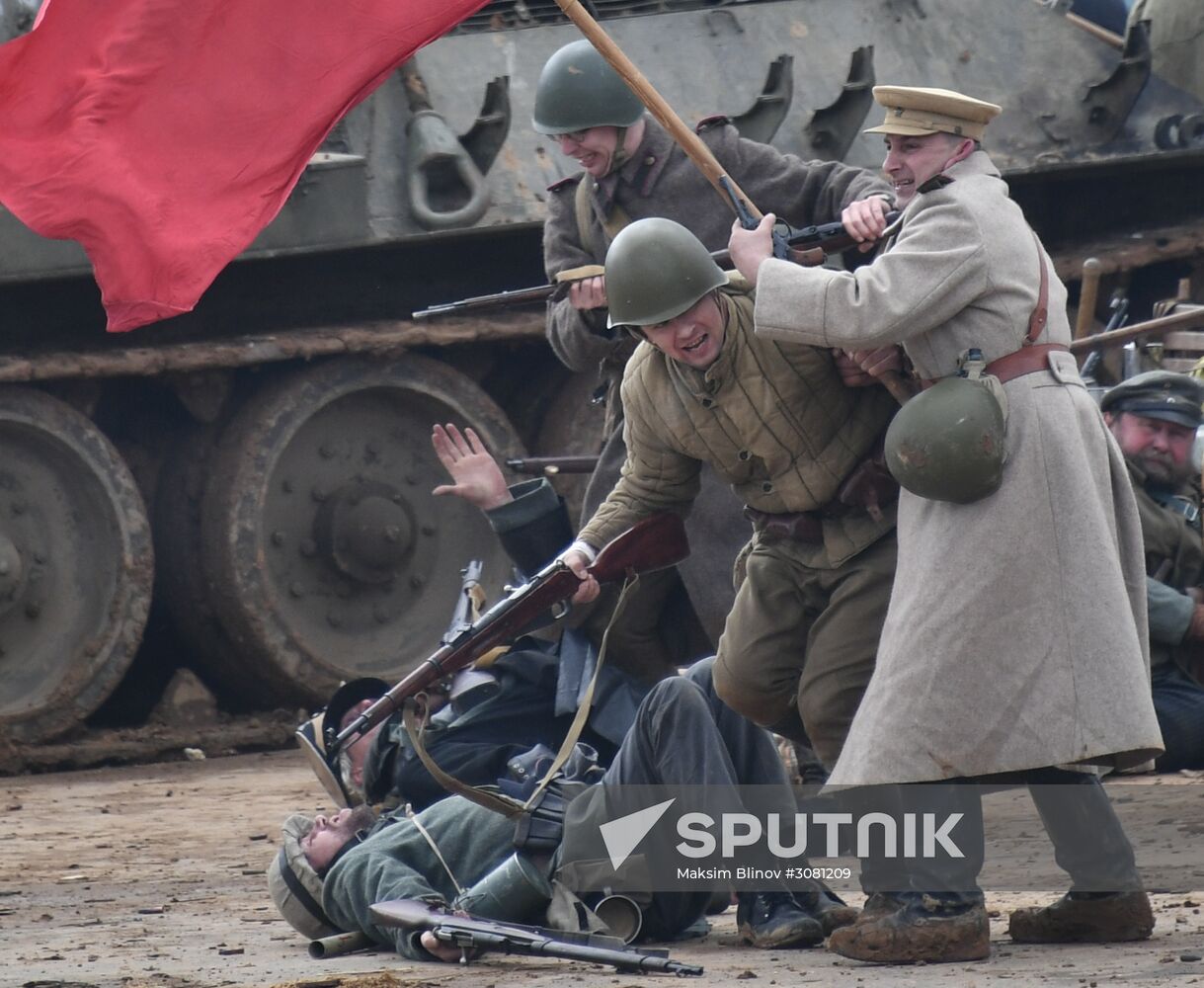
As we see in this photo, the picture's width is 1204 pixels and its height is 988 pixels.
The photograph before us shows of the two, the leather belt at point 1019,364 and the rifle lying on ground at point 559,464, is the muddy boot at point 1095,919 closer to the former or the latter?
the leather belt at point 1019,364

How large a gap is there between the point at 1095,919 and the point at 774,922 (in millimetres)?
691

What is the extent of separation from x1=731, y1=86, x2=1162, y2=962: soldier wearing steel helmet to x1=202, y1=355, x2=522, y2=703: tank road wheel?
5.53 m

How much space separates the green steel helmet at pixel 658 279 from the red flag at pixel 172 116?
899 millimetres

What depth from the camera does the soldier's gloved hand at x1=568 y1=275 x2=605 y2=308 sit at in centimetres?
657

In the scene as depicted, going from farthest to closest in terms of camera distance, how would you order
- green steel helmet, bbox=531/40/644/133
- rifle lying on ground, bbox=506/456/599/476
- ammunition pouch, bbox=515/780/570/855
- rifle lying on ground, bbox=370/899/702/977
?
1. rifle lying on ground, bbox=506/456/599/476
2. green steel helmet, bbox=531/40/644/133
3. ammunition pouch, bbox=515/780/570/855
4. rifle lying on ground, bbox=370/899/702/977

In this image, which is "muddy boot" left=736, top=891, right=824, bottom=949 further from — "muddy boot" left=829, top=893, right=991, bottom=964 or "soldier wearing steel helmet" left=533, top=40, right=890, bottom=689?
"soldier wearing steel helmet" left=533, top=40, right=890, bottom=689

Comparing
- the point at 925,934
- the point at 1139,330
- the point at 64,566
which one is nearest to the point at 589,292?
the point at 925,934

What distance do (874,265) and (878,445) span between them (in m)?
0.62

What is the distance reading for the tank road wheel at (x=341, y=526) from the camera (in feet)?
33.4

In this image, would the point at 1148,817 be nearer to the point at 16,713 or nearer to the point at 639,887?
the point at 639,887

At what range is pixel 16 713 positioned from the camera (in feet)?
31.4

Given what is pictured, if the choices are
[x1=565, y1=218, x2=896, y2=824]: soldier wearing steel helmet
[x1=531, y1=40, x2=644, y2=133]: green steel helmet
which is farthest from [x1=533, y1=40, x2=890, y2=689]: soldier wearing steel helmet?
[x1=565, y1=218, x2=896, y2=824]: soldier wearing steel helmet

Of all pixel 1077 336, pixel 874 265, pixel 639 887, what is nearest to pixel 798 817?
pixel 639 887
